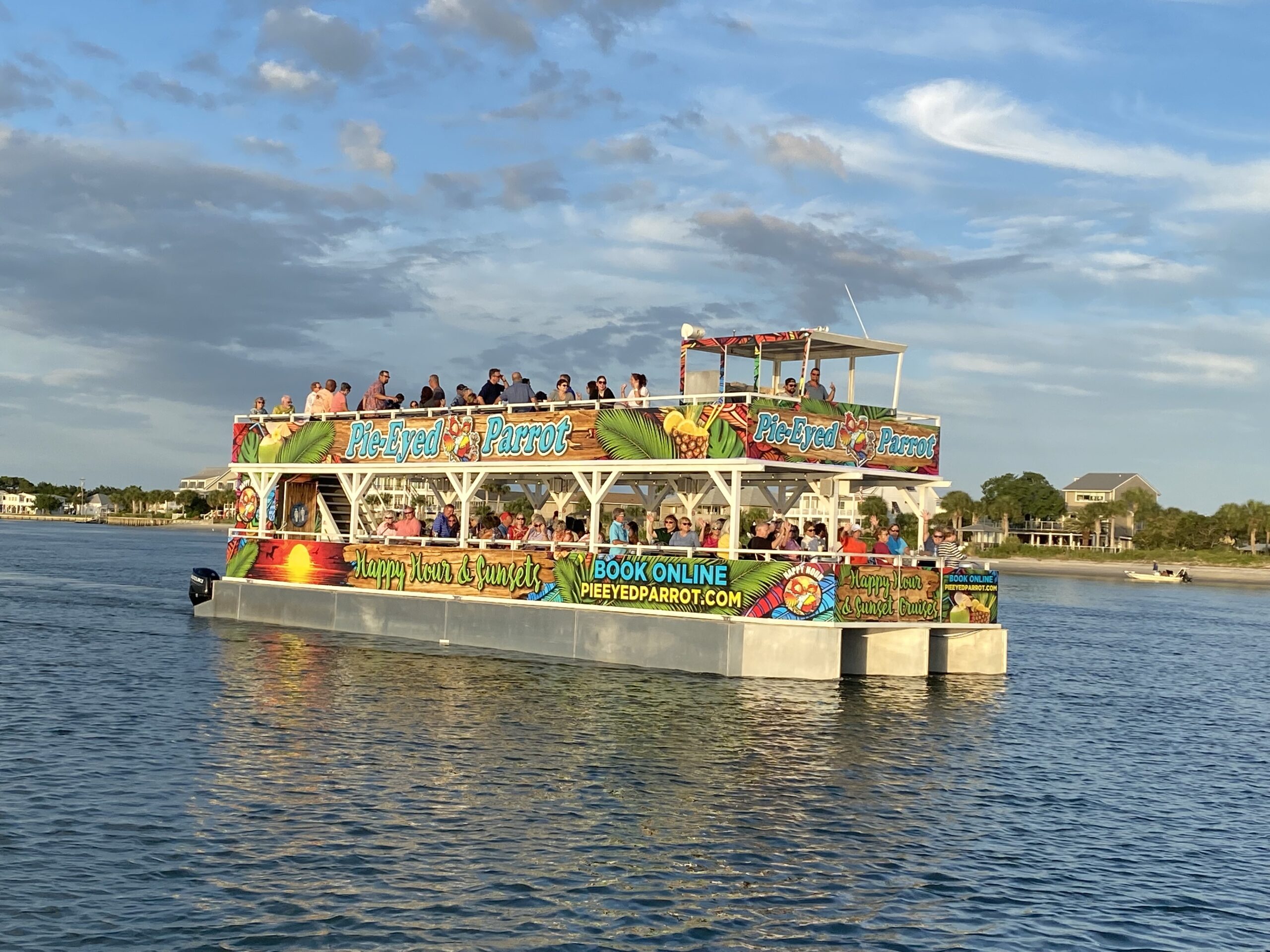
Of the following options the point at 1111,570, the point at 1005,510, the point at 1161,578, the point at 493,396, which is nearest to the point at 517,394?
the point at 493,396

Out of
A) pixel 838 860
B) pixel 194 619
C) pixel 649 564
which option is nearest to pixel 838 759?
pixel 838 860

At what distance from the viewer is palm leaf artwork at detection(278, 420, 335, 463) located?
30.7 meters

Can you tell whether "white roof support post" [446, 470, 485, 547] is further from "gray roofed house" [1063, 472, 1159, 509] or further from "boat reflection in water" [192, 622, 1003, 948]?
"gray roofed house" [1063, 472, 1159, 509]

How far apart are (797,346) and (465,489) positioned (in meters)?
Result: 7.70

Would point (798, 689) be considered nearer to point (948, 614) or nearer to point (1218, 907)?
point (948, 614)

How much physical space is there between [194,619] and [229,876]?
76.0 ft

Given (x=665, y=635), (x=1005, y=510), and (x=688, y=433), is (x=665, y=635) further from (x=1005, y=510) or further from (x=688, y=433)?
(x=1005, y=510)

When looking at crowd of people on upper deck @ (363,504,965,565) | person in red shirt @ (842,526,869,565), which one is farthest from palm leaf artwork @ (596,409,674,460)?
person in red shirt @ (842,526,869,565)

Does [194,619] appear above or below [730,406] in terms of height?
below

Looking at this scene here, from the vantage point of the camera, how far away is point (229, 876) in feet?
36.1

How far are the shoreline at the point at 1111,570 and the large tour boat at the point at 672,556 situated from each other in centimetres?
7478

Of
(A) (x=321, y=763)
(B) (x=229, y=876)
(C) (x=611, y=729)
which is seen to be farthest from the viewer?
(C) (x=611, y=729)

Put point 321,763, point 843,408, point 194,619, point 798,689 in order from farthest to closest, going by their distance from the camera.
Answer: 1. point 194,619
2. point 843,408
3. point 798,689
4. point 321,763

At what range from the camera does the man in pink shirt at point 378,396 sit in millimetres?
30031
